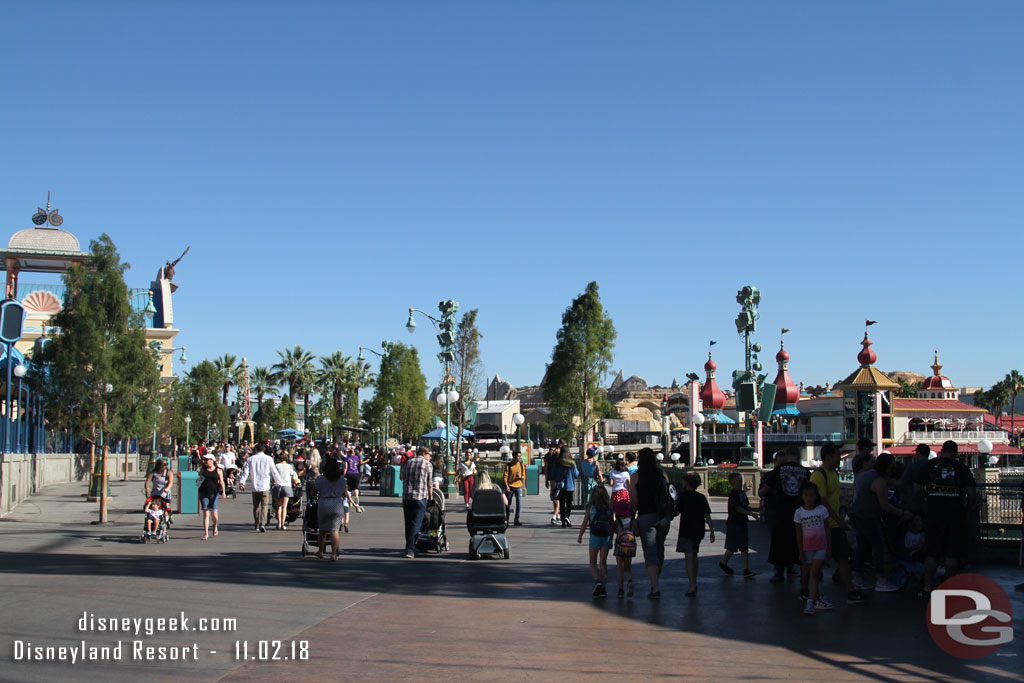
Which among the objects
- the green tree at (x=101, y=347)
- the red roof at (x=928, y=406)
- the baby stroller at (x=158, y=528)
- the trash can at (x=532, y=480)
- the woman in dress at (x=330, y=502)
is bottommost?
the trash can at (x=532, y=480)

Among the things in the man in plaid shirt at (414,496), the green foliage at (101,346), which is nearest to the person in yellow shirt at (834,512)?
the man in plaid shirt at (414,496)

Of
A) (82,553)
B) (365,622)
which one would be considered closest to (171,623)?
(365,622)

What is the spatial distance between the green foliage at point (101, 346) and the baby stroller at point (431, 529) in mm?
10584

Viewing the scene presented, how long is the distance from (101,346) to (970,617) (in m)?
18.7

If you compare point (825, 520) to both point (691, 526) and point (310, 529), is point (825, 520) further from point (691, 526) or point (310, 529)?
point (310, 529)

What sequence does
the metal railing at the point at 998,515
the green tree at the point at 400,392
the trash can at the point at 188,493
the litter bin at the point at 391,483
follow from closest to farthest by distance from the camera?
the metal railing at the point at 998,515 → the trash can at the point at 188,493 → the litter bin at the point at 391,483 → the green tree at the point at 400,392

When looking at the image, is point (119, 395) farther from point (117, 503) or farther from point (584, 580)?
point (584, 580)

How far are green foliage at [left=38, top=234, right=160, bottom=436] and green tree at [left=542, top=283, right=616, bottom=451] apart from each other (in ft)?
87.0

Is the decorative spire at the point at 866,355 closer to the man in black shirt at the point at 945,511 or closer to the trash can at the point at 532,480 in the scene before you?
the trash can at the point at 532,480

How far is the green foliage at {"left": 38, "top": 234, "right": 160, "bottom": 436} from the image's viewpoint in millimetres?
20891

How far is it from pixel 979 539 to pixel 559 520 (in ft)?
27.2

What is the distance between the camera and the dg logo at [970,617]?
25.2 ft

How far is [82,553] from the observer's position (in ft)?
44.9

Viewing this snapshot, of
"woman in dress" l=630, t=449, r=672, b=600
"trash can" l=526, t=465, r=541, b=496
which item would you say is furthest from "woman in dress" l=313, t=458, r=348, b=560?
"trash can" l=526, t=465, r=541, b=496
